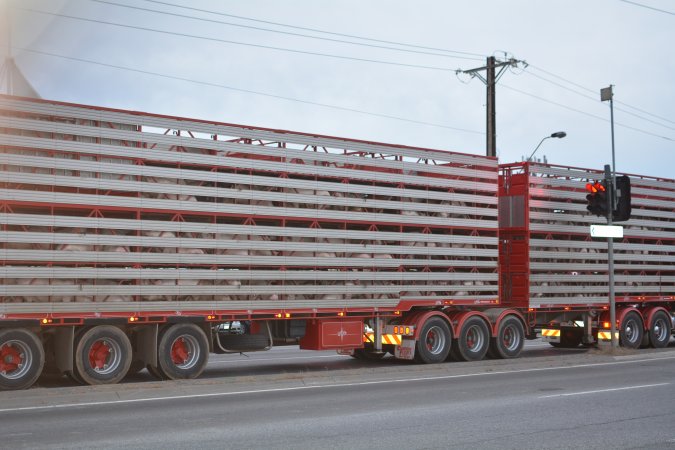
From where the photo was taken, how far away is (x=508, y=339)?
2080 centimetres

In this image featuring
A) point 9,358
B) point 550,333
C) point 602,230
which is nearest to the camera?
point 9,358

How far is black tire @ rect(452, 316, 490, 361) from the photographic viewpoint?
19656 mm

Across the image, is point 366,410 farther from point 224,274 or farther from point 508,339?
point 508,339

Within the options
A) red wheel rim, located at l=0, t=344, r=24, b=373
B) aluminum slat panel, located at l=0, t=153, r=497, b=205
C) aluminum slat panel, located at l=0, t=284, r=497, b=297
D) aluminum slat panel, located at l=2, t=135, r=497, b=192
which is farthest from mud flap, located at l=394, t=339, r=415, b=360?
red wheel rim, located at l=0, t=344, r=24, b=373

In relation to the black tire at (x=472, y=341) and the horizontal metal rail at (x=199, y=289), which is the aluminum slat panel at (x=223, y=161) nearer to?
the horizontal metal rail at (x=199, y=289)

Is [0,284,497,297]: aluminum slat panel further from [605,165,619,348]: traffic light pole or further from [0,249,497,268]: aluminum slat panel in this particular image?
[605,165,619,348]: traffic light pole

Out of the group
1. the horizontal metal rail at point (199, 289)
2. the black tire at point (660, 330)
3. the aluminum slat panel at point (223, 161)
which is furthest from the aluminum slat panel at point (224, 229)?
the black tire at point (660, 330)

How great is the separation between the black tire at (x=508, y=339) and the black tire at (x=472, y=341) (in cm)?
31

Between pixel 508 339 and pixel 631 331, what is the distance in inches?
195

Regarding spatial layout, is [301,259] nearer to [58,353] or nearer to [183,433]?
[58,353]

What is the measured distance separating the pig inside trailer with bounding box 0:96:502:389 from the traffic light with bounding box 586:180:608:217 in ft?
8.30

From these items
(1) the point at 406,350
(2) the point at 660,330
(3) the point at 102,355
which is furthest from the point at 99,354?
(2) the point at 660,330

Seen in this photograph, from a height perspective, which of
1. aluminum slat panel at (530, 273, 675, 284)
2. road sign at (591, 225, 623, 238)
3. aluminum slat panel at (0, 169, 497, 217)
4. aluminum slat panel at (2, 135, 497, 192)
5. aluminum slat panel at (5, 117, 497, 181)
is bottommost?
aluminum slat panel at (530, 273, 675, 284)

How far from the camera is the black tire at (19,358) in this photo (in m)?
13.4
